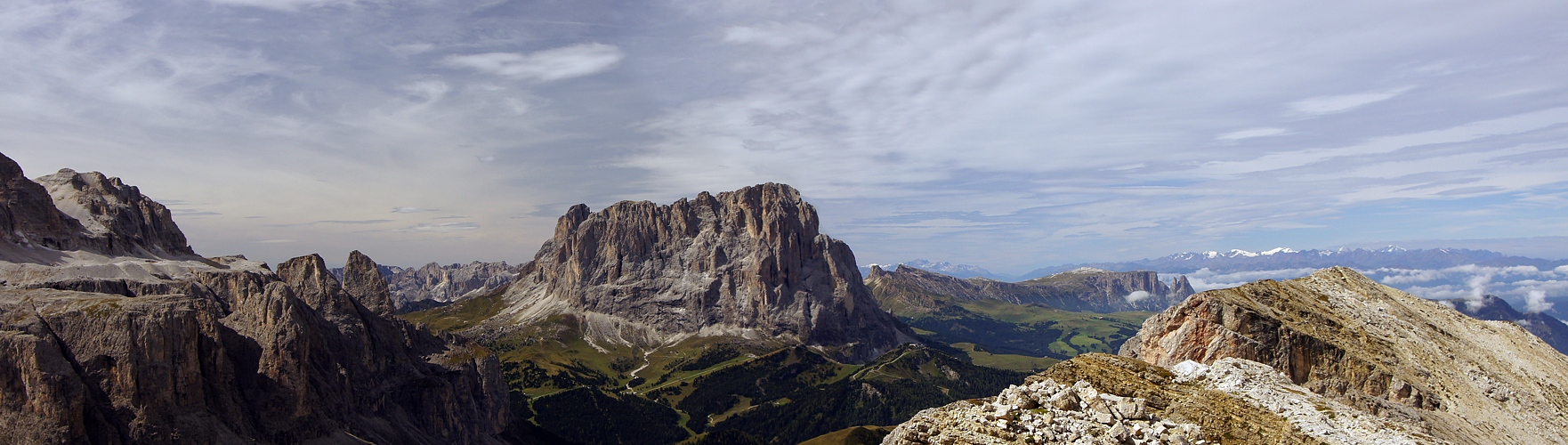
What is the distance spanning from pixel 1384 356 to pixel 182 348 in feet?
377

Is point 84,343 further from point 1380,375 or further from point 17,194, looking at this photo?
point 1380,375

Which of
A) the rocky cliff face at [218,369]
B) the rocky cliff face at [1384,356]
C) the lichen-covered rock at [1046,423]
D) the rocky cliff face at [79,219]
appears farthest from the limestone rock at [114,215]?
the rocky cliff face at [1384,356]

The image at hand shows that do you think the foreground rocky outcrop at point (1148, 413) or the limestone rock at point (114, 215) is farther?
the limestone rock at point (114, 215)

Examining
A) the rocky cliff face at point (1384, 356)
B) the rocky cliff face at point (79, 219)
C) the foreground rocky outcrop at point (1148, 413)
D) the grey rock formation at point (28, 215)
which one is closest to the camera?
the foreground rocky outcrop at point (1148, 413)

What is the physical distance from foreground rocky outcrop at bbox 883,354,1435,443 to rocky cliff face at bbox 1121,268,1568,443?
6956 millimetres

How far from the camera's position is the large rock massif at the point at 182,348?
76.5 m

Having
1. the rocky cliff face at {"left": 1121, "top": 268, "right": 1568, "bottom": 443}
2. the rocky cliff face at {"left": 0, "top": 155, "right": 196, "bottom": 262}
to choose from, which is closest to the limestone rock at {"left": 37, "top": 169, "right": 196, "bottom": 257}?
the rocky cliff face at {"left": 0, "top": 155, "right": 196, "bottom": 262}

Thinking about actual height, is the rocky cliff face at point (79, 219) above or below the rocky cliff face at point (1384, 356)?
above

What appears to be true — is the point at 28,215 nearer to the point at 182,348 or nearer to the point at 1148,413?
the point at 182,348

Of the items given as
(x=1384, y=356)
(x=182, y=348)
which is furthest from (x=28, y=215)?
(x=1384, y=356)

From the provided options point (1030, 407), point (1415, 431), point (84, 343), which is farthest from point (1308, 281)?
point (84, 343)

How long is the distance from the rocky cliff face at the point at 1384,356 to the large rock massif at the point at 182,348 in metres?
101

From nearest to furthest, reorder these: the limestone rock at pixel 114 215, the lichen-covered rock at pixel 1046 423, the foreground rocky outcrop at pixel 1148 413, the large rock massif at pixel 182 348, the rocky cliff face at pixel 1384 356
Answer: the lichen-covered rock at pixel 1046 423
the foreground rocky outcrop at pixel 1148 413
the rocky cliff face at pixel 1384 356
the large rock massif at pixel 182 348
the limestone rock at pixel 114 215

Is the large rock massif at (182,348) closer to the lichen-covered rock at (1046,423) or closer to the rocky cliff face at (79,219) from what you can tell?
the rocky cliff face at (79,219)
